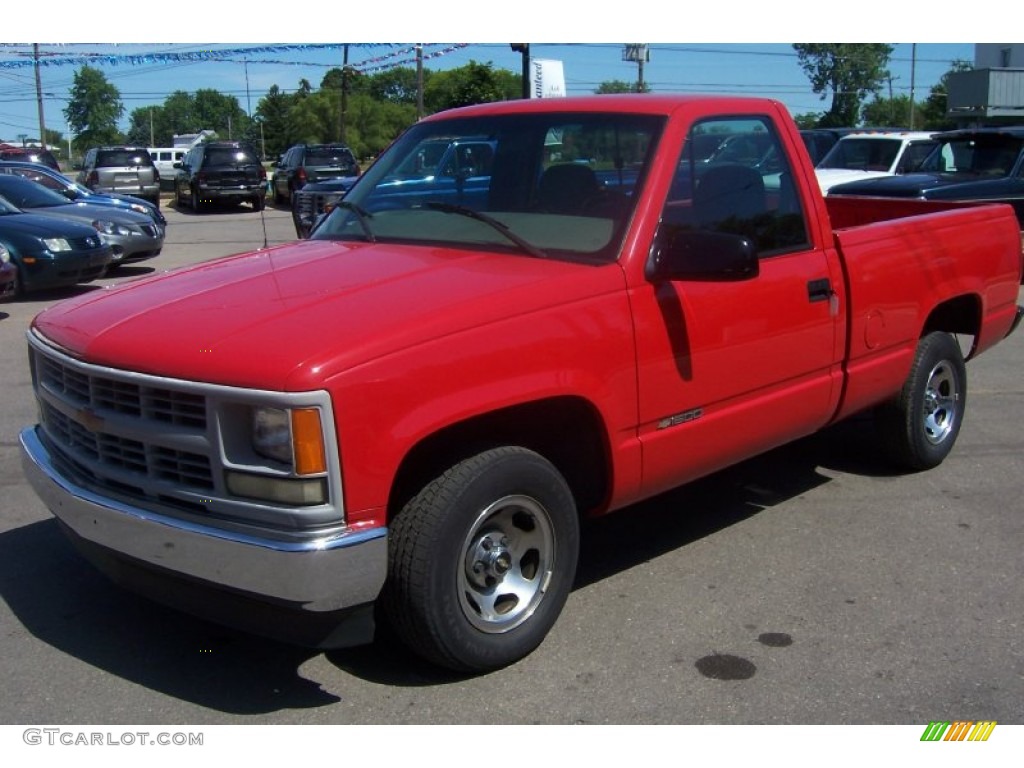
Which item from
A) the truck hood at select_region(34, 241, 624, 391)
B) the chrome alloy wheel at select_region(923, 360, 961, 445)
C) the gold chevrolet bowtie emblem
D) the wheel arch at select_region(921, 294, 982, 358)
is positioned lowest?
the chrome alloy wheel at select_region(923, 360, 961, 445)

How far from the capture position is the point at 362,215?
4.96m

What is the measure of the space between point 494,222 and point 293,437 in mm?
1558

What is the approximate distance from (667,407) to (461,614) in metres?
1.17

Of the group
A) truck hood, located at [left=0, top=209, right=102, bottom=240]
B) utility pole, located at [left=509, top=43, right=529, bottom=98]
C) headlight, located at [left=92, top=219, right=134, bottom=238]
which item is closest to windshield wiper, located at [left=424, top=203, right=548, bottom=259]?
truck hood, located at [left=0, top=209, right=102, bottom=240]

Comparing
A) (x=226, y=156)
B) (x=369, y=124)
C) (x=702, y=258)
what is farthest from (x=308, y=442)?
(x=369, y=124)

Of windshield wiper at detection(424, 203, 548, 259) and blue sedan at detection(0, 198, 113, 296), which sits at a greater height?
windshield wiper at detection(424, 203, 548, 259)

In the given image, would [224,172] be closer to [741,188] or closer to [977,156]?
[977,156]

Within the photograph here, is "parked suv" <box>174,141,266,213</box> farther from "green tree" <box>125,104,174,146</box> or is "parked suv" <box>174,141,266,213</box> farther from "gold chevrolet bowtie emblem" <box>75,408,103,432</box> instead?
"green tree" <box>125,104,174,146</box>

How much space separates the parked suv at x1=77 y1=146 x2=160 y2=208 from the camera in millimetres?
30312

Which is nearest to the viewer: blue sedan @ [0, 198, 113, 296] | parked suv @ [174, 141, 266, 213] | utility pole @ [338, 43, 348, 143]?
blue sedan @ [0, 198, 113, 296]

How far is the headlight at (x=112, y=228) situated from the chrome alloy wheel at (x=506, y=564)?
40.2 feet

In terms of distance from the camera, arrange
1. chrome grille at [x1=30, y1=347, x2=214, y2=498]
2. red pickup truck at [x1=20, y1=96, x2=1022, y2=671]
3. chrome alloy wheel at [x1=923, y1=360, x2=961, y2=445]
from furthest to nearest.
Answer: chrome alloy wheel at [x1=923, y1=360, x2=961, y2=445] < chrome grille at [x1=30, y1=347, x2=214, y2=498] < red pickup truck at [x1=20, y1=96, x2=1022, y2=671]

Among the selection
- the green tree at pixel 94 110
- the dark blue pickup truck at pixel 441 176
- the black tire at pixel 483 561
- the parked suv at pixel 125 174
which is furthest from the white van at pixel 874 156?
the green tree at pixel 94 110

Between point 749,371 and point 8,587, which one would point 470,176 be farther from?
point 8,587
